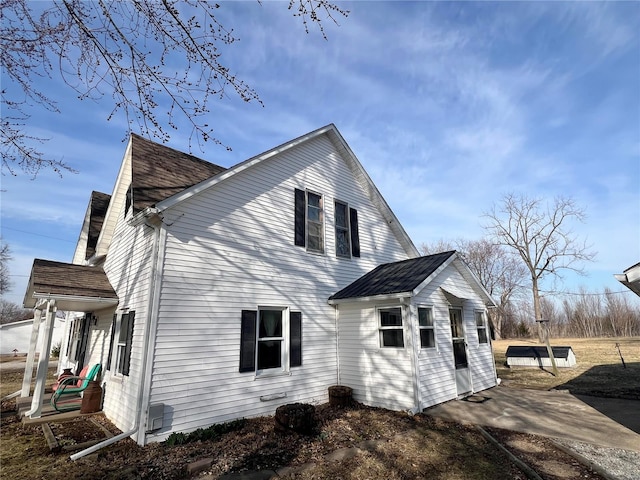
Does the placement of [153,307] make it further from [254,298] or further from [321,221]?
[321,221]

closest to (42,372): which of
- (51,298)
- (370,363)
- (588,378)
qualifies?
(51,298)

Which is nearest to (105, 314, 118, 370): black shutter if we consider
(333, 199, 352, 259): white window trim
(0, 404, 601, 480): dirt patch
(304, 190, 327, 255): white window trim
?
(0, 404, 601, 480): dirt patch

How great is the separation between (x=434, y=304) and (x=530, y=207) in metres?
29.1

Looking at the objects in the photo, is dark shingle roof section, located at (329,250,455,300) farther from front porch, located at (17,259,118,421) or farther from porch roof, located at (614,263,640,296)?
front porch, located at (17,259,118,421)

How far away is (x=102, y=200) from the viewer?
41.4 feet

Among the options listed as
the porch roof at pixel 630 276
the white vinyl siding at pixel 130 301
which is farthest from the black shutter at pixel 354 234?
the porch roof at pixel 630 276

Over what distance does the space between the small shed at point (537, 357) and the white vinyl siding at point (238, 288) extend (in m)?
11.6

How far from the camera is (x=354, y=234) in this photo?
11.2 meters

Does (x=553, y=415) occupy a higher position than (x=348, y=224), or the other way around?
(x=348, y=224)

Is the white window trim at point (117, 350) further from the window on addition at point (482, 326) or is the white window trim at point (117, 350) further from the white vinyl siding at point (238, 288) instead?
the window on addition at point (482, 326)

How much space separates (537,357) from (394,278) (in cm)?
1172

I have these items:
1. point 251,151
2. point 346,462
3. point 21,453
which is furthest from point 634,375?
point 21,453

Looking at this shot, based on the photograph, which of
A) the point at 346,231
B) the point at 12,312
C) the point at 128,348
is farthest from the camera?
the point at 12,312

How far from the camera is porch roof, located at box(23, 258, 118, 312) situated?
7266 millimetres
